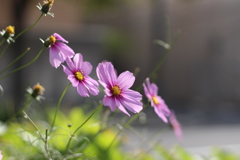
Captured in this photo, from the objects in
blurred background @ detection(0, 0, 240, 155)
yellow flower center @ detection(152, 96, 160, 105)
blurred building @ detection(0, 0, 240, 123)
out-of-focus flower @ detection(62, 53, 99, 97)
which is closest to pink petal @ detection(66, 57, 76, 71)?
out-of-focus flower @ detection(62, 53, 99, 97)

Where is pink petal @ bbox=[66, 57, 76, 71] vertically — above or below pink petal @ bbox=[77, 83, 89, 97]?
above

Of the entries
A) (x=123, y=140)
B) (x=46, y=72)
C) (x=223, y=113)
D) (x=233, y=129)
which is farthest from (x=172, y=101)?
(x=123, y=140)

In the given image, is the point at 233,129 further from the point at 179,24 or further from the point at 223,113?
the point at 179,24

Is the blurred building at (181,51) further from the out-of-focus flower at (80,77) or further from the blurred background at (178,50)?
the out-of-focus flower at (80,77)

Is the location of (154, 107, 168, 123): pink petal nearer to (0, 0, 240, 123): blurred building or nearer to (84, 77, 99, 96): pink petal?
(84, 77, 99, 96): pink petal

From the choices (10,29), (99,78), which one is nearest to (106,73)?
(99,78)

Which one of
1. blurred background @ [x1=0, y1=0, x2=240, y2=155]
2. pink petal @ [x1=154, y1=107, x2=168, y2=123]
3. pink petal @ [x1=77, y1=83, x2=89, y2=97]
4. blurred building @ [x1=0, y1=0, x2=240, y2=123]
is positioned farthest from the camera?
blurred building @ [x1=0, y1=0, x2=240, y2=123]

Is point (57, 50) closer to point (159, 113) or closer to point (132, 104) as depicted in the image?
point (132, 104)
